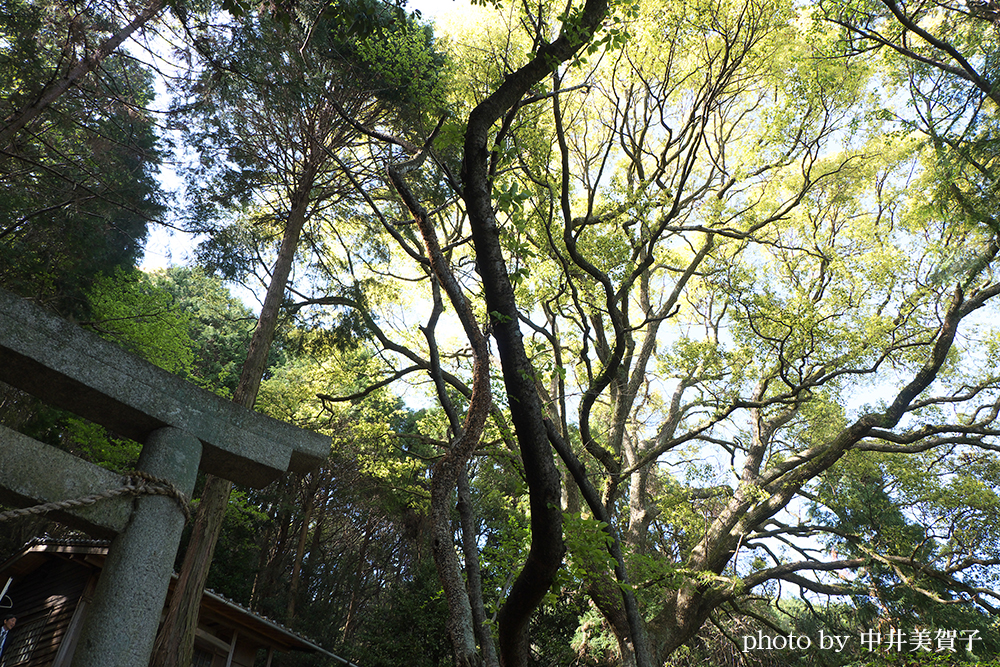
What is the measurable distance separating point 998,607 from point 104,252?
16996mm

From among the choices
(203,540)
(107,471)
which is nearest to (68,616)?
(203,540)

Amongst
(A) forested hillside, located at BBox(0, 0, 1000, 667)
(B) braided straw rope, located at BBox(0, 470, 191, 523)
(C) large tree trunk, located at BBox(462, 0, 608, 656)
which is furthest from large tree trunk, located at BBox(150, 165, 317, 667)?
(C) large tree trunk, located at BBox(462, 0, 608, 656)

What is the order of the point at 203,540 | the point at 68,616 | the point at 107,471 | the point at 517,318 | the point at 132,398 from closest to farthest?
1. the point at 107,471
2. the point at 132,398
3. the point at 517,318
4. the point at 203,540
5. the point at 68,616

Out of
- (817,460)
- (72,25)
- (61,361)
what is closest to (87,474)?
(61,361)

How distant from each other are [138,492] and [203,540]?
464cm

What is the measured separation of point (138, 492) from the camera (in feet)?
7.39

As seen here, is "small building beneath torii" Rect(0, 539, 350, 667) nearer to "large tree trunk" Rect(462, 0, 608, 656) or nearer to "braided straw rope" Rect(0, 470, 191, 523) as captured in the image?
"braided straw rope" Rect(0, 470, 191, 523)

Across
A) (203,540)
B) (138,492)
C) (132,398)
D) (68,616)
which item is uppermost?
(132,398)

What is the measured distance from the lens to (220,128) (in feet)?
28.7

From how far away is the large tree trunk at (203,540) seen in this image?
573 cm

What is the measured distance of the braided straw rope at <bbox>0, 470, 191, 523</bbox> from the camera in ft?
6.65

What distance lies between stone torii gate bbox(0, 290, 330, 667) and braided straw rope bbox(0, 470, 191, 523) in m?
0.03

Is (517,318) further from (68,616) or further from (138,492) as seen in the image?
(68,616)

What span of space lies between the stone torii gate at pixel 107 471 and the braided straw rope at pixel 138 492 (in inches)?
1.0
